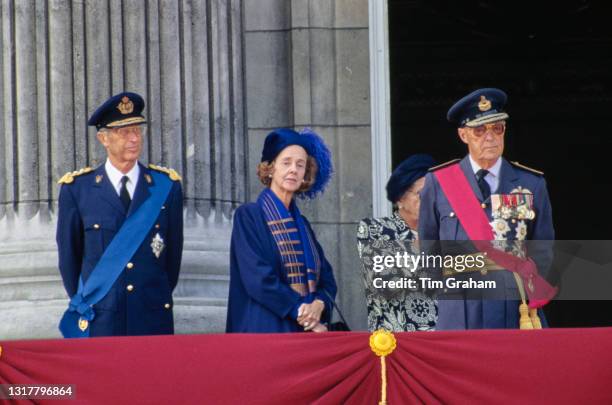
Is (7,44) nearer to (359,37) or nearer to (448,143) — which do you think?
(359,37)

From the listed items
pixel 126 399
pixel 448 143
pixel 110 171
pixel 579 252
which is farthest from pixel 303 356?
pixel 448 143

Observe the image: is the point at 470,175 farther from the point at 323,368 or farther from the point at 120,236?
the point at 120,236

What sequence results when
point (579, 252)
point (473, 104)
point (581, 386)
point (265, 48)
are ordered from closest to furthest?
point (581, 386) < point (473, 104) < point (579, 252) < point (265, 48)

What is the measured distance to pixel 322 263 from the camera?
455 inches

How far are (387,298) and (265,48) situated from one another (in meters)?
3.13

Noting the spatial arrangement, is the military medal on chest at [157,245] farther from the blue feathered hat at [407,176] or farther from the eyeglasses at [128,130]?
the blue feathered hat at [407,176]

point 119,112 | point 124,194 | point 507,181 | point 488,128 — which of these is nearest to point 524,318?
point 507,181

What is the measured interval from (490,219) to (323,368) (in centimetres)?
134

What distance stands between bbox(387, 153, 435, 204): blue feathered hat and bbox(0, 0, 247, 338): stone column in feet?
4.04

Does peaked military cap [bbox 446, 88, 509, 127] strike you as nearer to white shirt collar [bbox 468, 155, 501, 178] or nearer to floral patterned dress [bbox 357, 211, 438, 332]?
white shirt collar [bbox 468, 155, 501, 178]

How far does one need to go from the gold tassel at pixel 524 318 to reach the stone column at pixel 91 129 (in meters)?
2.20

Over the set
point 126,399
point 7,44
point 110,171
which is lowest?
point 126,399

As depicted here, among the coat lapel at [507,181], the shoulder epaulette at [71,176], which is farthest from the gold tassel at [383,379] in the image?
the shoulder epaulette at [71,176]

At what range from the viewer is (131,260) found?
37.3 feet
